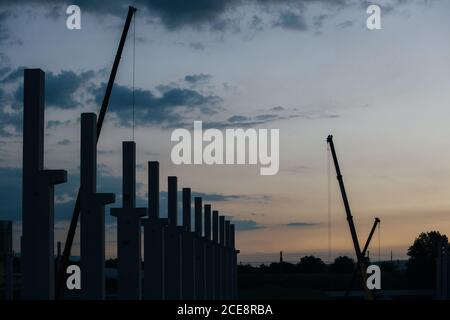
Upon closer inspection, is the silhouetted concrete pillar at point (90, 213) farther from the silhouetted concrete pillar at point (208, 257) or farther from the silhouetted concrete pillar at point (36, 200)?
the silhouetted concrete pillar at point (208, 257)

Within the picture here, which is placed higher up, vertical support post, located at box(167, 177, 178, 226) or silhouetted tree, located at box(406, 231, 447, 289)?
vertical support post, located at box(167, 177, 178, 226)

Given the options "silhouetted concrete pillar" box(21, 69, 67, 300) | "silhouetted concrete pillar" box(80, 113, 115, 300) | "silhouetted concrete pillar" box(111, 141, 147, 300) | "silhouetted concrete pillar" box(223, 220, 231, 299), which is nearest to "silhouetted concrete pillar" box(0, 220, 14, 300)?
"silhouetted concrete pillar" box(111, 141, 147, 300)

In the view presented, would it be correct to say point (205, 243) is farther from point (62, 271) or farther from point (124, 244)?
point (124, 244)

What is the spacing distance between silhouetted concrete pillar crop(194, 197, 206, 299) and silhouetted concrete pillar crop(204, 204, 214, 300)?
2424mm

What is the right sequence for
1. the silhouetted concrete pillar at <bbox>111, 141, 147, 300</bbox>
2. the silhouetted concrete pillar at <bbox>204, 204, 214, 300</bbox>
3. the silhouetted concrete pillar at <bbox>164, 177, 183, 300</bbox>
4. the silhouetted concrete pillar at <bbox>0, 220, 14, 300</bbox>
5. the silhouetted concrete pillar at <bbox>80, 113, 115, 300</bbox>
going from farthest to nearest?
the silhouetted concrete pillar at <bbox>204, 204, 214, 300</bbox>
the silhouetted concrete pillar at <bbox>0, 220, 14, 300</bbox>
the silhouetted concrete pillar at <bbox>164, 177, 183, 300</bbox>
the silhouetted concrete pillar at <bbox>111, 141, 147, 300</bbox>
the silhouetted concrete pillar at <bbox>80, 113, 115, 300</bbox>

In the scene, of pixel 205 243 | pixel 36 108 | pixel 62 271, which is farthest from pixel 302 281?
pixel 36 108

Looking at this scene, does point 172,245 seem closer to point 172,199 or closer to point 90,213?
point 172,199

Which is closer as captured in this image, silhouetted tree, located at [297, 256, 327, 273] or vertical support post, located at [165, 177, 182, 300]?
vertical support post, located at [165, 177, 182, 300]

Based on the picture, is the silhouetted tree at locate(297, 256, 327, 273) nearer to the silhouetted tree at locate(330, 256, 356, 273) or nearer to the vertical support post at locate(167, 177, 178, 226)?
the silhouetted tree at locate(330, 256, 356, 273)

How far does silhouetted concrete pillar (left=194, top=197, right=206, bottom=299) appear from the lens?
40.5 meters

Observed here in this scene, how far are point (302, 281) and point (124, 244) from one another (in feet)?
366

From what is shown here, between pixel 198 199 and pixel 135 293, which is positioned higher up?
pixel 198 199
